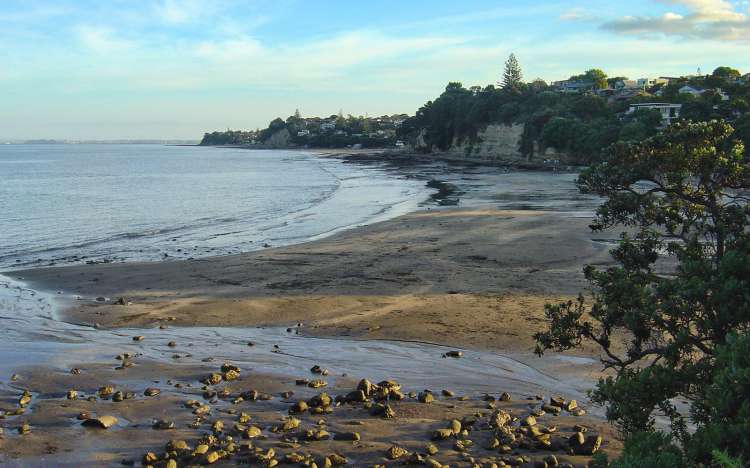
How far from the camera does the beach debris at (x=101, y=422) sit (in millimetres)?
9961

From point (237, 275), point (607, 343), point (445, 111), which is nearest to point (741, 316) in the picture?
point (607, 343)

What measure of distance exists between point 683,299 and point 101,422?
340 inches

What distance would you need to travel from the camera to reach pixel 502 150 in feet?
360

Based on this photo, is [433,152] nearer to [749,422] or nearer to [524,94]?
[524,94]

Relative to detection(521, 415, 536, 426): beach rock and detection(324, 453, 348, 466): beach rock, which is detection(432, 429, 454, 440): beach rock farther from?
detection(324, 453, 348, 466): beach rock

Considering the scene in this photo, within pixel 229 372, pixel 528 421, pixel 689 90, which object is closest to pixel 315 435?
pixel 528 421

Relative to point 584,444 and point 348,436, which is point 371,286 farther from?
point 584,444

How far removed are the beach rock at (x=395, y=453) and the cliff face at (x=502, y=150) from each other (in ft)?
283

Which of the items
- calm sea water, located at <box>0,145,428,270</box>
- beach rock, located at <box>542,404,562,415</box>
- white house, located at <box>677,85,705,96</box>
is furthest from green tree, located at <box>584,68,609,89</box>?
beach rock, located at <box>542,404,562,415</box>

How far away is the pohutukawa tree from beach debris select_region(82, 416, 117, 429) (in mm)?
6869

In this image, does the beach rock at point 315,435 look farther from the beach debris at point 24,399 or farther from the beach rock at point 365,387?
the beach debris at point 24,399

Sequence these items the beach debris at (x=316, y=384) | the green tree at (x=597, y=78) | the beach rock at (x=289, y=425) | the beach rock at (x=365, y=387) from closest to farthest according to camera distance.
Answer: the beach rock at (x=289, y=425) < the beach rock at (x=365, y=387) < the beach debris at (x=316, y=384) < the green tree at (x=597, y=78)

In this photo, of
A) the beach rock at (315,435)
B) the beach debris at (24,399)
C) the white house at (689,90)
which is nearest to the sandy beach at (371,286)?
the beach debris at (24,399)

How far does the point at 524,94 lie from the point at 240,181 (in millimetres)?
65543
